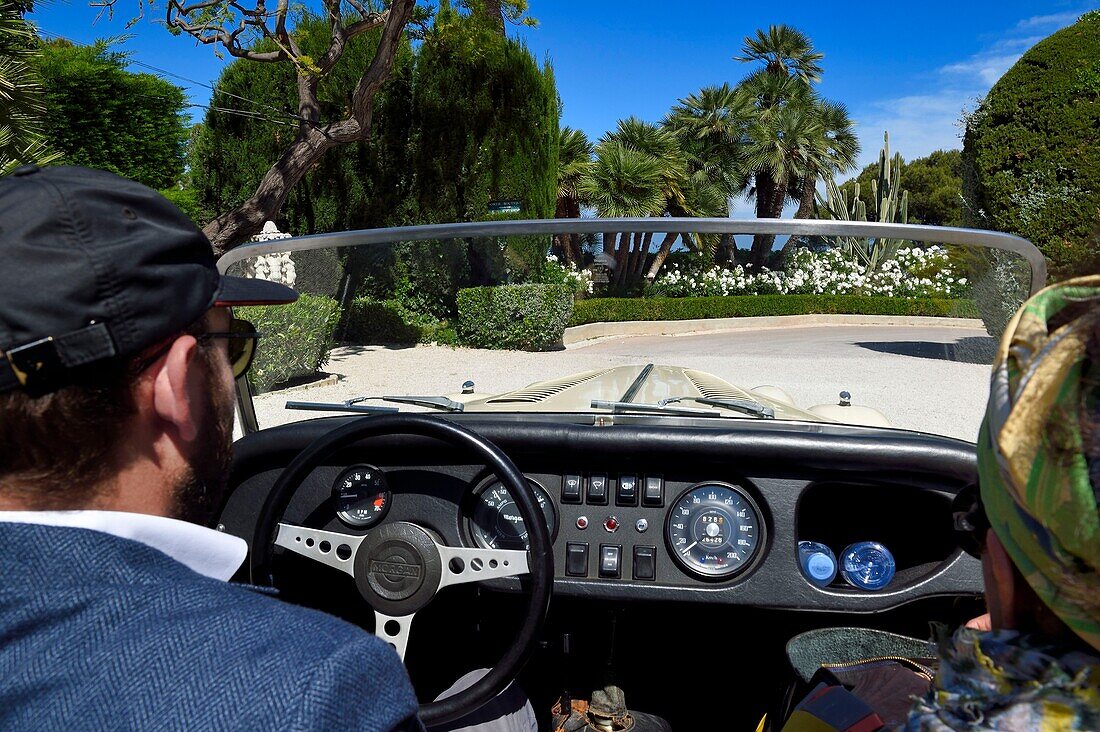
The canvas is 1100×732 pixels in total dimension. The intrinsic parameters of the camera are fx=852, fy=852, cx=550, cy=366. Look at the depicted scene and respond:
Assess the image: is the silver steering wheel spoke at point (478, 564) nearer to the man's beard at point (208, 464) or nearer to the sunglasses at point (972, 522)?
the man's beard at point (208, 464)

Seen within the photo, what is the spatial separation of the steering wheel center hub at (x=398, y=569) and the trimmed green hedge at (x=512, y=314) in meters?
0.74

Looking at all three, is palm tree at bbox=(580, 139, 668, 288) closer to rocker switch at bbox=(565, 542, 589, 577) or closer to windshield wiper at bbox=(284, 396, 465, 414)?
windshield wiper at bbox=(284, 396, 465, 414)

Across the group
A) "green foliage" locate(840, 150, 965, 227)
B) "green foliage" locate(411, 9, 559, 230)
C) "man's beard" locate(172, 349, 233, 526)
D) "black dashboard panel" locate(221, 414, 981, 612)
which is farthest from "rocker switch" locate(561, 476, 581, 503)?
"green foliage" locate(840, 150, 965, 227)

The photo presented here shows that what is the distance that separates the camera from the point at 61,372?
3.32 ft

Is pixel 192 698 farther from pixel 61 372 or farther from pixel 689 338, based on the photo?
pixel 689 338

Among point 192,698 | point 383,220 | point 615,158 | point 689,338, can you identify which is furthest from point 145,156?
point 192,698

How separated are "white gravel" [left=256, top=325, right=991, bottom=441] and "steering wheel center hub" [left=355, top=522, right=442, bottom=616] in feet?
2.05

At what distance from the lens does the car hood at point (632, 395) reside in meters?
2.62

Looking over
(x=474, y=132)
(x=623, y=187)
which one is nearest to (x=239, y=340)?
(x=474, y=132)

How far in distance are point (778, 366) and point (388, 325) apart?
4.02 ft

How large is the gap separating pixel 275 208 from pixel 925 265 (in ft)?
43.6

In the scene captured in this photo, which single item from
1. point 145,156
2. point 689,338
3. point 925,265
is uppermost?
point 145,156

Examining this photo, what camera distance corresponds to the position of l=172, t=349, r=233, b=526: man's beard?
120 centimetres

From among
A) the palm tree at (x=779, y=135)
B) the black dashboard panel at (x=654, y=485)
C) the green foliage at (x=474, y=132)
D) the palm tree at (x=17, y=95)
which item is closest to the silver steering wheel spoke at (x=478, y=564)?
the black dashboard panel at (x=654, y=485)
